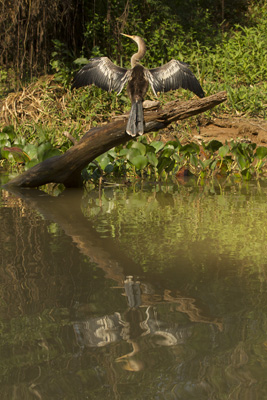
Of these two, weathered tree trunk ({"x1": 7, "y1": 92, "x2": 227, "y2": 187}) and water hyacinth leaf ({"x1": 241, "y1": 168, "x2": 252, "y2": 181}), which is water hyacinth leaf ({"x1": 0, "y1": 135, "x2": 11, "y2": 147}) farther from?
water hyacinth leaf ({"x1": 241, "y1": 168, "x2": 252, "y2": 181})

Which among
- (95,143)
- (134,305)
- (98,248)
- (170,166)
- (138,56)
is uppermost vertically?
(138,56)

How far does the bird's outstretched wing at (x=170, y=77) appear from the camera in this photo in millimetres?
5668

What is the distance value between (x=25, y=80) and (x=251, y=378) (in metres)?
8.19

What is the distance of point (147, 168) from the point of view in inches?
274

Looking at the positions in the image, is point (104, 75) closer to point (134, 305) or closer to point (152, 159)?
point (152, 159)

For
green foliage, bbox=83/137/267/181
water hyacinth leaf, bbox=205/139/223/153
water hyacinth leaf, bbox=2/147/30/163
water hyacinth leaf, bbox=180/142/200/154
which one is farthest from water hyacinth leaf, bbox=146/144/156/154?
water hyacinth leaf, bbox=2/147/30/163

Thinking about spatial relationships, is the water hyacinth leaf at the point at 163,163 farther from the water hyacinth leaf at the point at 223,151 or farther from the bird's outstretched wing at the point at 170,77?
the bird's outstretched wing at the point at 170,77

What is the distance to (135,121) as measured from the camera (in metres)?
5.00

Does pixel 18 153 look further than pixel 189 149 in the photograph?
No

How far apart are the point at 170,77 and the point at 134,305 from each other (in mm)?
3619

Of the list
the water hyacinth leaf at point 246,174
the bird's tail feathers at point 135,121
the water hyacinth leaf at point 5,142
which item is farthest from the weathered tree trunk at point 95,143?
the water hyacinth leaf at point 246,174

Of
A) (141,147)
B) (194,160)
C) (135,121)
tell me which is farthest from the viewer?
(194,160)

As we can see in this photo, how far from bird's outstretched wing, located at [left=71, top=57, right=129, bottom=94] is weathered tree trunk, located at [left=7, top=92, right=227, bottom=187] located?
2.00 feet

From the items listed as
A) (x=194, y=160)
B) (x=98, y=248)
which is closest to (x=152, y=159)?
(x=194, y=160)
